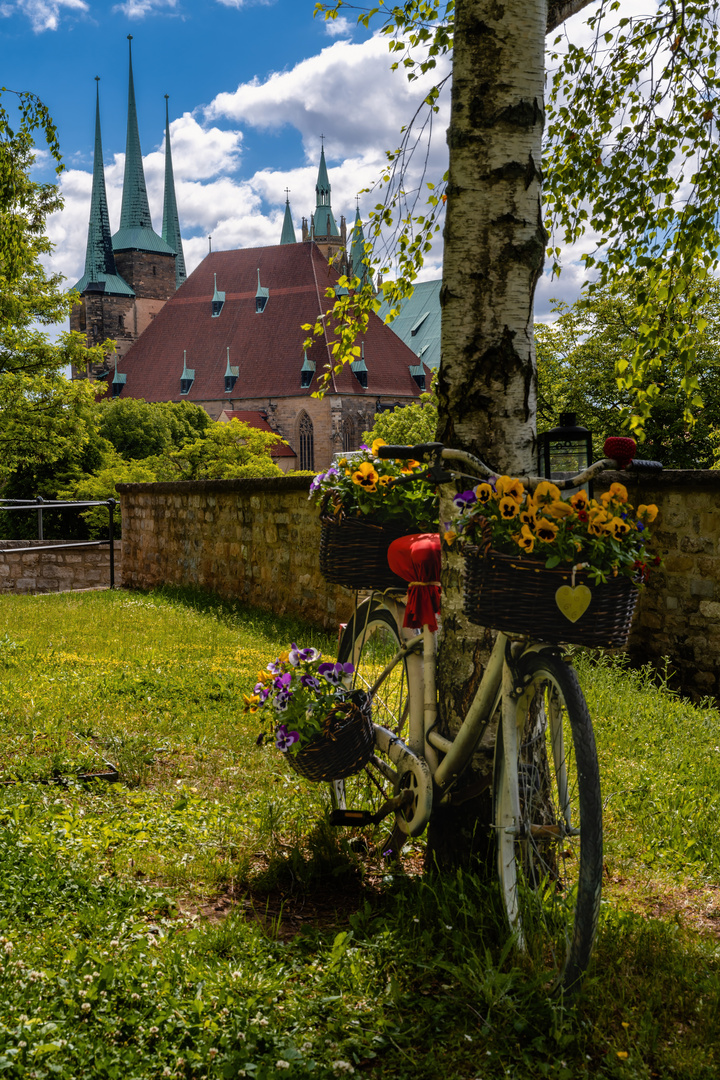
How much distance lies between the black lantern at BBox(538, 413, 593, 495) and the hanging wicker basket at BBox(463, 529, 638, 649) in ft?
6.70

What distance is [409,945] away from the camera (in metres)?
2.46

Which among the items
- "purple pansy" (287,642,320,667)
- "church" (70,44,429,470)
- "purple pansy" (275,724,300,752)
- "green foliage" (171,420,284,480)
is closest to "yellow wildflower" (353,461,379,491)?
"purple pansy" (287,642,320,667)

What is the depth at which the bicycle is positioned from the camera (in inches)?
82.5

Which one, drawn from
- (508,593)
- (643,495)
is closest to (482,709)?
(508,593)

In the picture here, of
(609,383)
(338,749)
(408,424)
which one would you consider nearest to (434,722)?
(338,749)

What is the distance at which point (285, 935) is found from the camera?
2617 mm

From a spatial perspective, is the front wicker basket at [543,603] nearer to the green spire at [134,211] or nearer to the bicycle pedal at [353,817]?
the bicycle pedal at [353,817]

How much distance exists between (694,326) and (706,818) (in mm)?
2154

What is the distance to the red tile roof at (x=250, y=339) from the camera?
5656cm

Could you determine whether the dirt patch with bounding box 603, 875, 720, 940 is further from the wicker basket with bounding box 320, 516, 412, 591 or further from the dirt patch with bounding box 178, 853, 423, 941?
the wicker basket with bounding box 320, 516, 412, 591

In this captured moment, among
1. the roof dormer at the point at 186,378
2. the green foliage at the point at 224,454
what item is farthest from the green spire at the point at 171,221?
the green foliage at the point at 224,454

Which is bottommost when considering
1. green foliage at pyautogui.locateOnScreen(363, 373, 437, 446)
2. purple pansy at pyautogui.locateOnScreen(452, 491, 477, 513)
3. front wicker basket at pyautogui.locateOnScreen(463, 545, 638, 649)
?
front wicker basket at pyautogui.locateOnScreen(463, 545, 638, 649)

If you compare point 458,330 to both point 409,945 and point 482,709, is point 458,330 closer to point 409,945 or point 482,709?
point 482,709

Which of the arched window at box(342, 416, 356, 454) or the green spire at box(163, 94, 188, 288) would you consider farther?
the green spire at box(163, 94, 188, 288)
